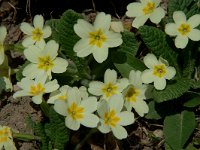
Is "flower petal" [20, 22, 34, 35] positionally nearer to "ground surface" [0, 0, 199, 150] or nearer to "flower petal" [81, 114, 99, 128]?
"ground surface" [0, 0, 199, 150]

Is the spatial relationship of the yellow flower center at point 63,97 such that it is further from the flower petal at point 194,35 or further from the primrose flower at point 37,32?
the flower petal at point 194,35

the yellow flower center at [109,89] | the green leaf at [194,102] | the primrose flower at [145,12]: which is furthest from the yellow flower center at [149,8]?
the green leaf at [194,102]

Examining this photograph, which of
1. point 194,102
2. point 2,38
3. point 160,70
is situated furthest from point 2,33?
point 194,102

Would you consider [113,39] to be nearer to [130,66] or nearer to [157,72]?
[130,66]

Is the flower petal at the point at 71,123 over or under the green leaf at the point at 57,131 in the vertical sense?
over

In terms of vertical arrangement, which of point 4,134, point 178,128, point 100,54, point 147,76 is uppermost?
point 100,54

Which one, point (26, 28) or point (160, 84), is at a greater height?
point (26, 28)
